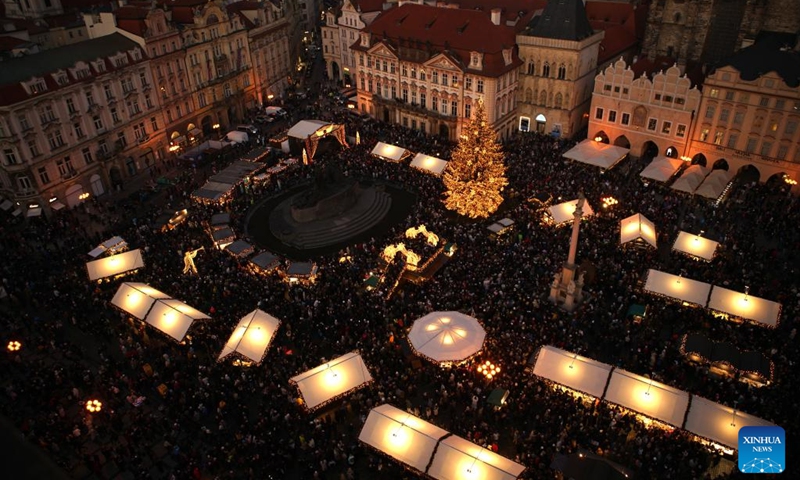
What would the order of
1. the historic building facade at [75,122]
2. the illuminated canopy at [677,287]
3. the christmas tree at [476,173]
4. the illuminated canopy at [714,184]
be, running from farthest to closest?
the historic building facade at [75,122] → the illuminated canopy at [714,184] → the christmas tree at [476,173] → the illuminated canopy at [677,287]

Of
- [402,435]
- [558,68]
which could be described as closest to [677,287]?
[402,435]

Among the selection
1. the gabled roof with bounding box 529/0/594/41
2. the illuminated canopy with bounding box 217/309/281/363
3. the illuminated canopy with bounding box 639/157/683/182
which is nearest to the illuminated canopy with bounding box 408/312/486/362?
the illuminated canopy with bounding box 217/309/281/363

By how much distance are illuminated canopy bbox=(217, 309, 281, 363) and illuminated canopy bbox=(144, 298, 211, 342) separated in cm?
292

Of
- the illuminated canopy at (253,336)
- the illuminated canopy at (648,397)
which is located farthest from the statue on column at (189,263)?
the illuminated canopy at (648,397)

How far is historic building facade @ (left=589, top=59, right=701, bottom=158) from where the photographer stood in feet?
171

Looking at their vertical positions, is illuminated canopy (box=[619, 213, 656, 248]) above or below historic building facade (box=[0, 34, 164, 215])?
below

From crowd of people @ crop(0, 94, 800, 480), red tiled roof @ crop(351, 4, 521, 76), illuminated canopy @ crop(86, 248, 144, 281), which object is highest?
red tiled roof @ crop(351, 4, 521, 76)

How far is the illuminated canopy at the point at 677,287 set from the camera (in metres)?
35.0

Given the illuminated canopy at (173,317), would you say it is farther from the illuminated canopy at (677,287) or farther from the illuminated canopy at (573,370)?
the illuminated canopy at (677,287)

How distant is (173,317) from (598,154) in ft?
133

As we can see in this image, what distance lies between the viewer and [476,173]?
4659 cm

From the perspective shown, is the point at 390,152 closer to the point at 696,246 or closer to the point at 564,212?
the point at 564,212

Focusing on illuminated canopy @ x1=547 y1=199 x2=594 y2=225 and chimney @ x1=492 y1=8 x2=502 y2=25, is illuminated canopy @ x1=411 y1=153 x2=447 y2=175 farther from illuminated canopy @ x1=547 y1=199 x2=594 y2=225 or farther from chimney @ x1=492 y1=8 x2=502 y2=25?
chimney @ x1=492 y1=8 x2=502 y2=25

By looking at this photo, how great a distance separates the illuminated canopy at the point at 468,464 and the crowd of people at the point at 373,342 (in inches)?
75.3
